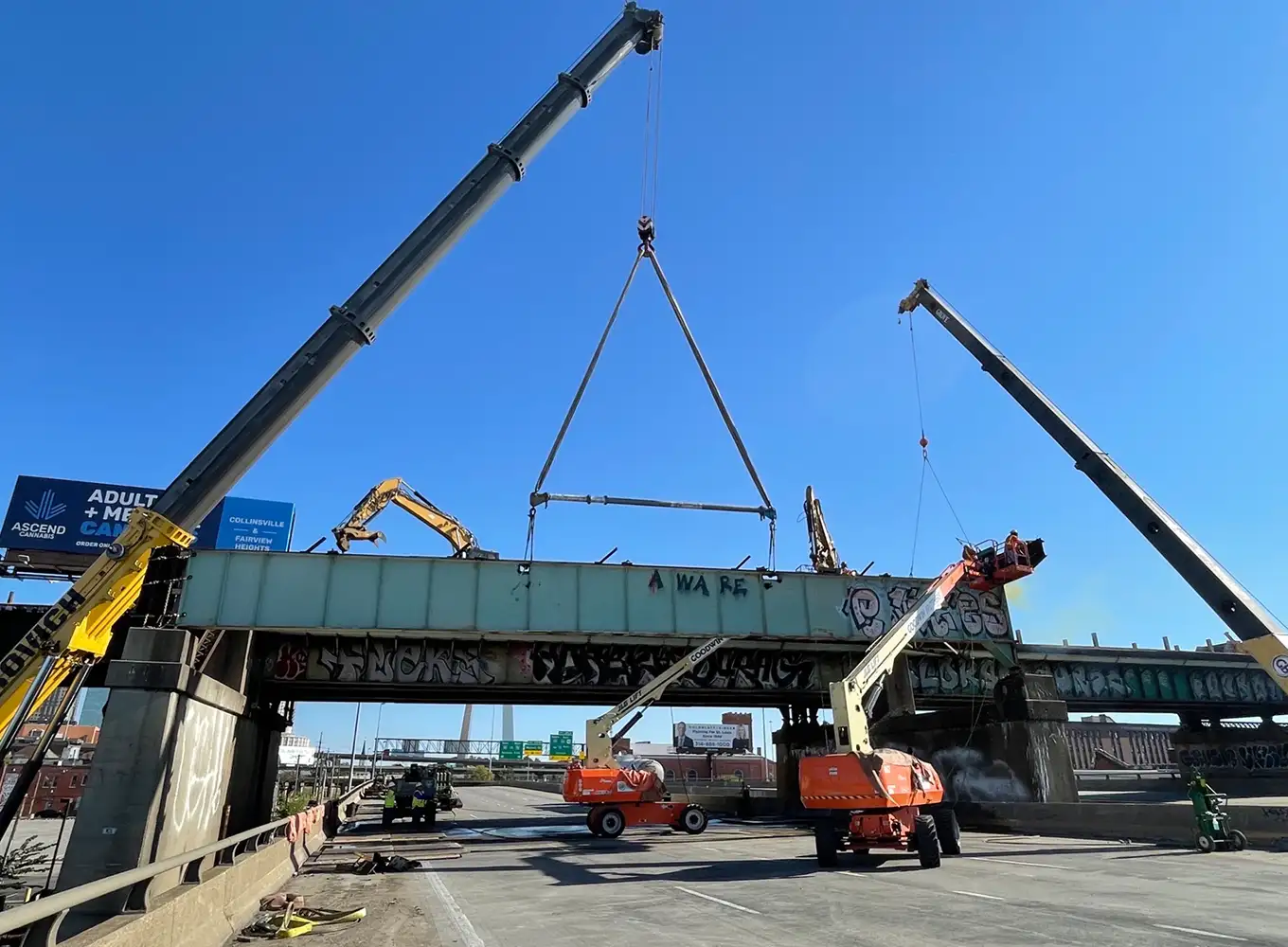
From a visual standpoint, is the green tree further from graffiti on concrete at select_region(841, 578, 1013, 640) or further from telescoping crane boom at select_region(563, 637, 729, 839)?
graffiti on concrete at select_region(841, 578, 1013, 640)

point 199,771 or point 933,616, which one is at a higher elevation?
point 933,616

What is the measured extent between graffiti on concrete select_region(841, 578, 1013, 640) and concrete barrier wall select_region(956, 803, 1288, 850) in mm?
6520

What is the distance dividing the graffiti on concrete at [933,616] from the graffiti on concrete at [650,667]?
3.57 meters

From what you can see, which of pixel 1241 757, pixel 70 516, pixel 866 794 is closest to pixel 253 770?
pixel 866 794

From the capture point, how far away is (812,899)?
12180 mm

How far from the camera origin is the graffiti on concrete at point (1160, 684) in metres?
35.8

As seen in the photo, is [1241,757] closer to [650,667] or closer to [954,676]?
[954,676]

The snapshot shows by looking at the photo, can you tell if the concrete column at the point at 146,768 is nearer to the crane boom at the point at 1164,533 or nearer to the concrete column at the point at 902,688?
the concrete column at the point at 902,688

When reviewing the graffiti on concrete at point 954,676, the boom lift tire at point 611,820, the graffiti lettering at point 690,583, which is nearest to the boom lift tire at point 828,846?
the boom lift tire at point 611,820

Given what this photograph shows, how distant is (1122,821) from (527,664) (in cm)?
1964

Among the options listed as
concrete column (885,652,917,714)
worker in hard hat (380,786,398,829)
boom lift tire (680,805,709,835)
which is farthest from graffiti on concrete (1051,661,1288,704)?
worker in hard hat (380,786,398,829)

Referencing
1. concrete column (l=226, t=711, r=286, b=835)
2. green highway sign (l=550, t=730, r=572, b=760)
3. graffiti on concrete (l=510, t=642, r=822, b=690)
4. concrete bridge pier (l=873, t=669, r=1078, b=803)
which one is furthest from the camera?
green highway sign (l=550, t=730, r=572, b=760)

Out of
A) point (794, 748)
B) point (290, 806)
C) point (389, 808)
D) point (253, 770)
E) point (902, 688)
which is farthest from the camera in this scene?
point (794, 748)

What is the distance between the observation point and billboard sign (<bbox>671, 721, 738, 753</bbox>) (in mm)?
129125
